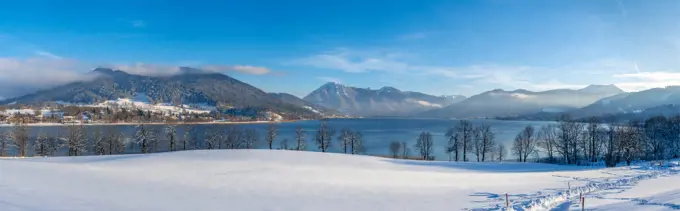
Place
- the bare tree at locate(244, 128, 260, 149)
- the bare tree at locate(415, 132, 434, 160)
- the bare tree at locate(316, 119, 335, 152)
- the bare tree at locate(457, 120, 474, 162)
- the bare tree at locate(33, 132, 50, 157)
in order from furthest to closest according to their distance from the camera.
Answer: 1. the bare tree at locate(244, 128, 260, 149)
2. the bare tree at locate(415, 132, 434, 160)
3. the bare tree at locate(316, 119, 335, 152)
4. the bare tree at locate(457, 120, 474, 162)
5. the bare tree at locate(33, 132, 50, 157)

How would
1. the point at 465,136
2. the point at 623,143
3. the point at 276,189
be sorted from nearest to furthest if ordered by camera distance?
the point at 276,189 < the point at 623,143 < the point at 465,136

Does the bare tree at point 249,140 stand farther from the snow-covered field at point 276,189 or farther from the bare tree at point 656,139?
the bare tree at point 656,139

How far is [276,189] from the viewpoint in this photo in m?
21.4

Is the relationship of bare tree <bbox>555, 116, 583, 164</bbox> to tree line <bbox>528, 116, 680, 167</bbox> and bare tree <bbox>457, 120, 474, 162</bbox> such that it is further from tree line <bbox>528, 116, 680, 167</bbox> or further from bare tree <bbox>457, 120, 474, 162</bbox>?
bare tree <bbox>457, 120, 474, 162</bbox>

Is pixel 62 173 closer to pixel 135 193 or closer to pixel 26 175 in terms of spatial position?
pixel 26 175

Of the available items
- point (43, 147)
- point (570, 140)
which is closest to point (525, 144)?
point (570, 140)

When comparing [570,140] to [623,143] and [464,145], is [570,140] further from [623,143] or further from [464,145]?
[464,145]

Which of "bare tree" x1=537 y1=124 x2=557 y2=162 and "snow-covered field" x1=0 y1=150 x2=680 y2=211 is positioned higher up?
"snow-covered field" x1=0 y1=150 x2=680 y2=211

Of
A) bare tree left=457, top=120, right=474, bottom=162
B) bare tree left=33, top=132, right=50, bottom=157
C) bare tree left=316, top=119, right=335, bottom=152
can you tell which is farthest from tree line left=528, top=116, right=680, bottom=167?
bare tree left=33, top=132, right=50, bottom=157

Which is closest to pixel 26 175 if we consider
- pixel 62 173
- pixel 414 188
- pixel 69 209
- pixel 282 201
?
pixel 62 173

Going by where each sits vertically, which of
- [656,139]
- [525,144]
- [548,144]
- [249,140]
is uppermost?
[656,139]

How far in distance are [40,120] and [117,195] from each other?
24265 cm

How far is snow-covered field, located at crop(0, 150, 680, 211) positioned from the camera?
1627 centimetres

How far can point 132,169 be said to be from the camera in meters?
25.9
